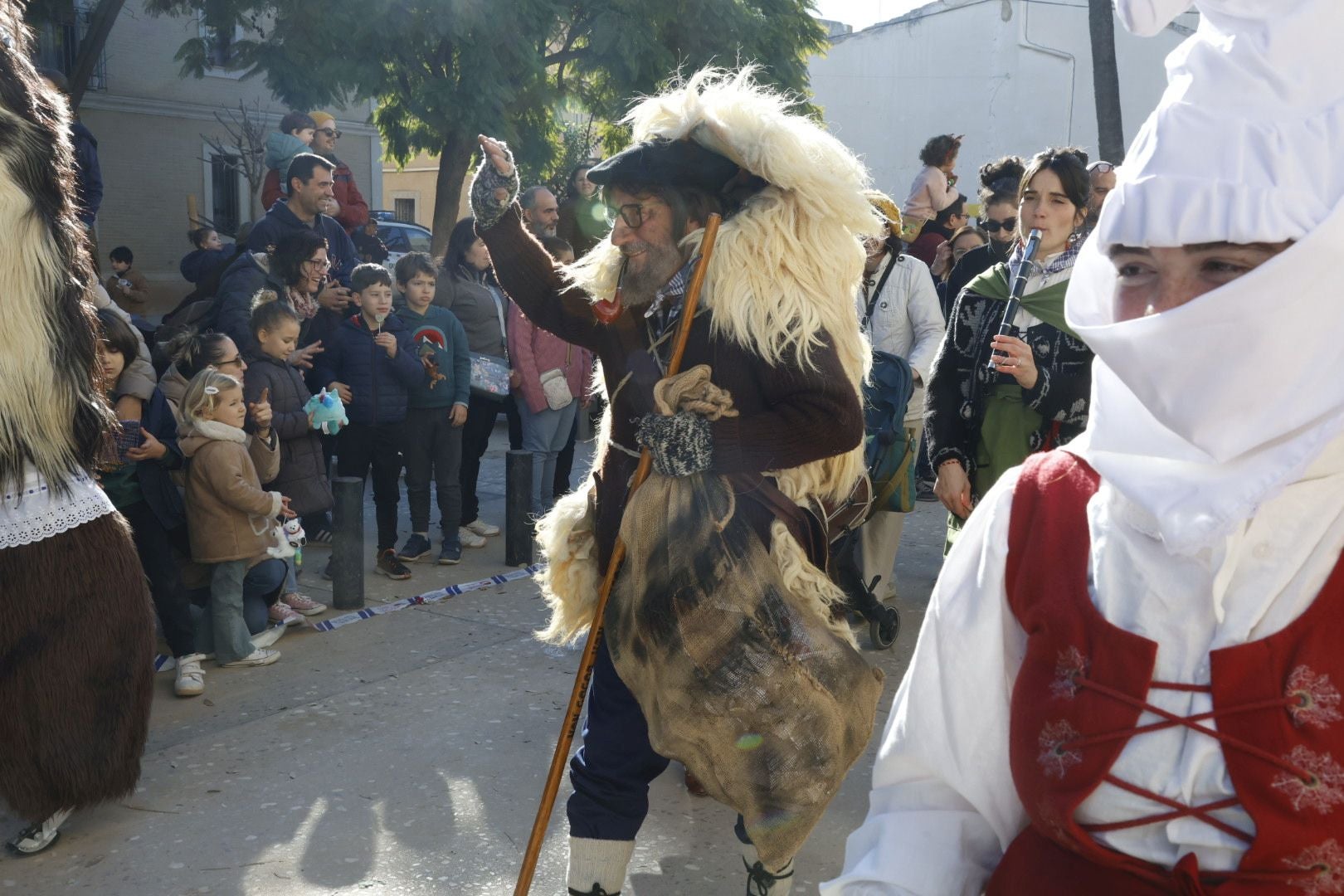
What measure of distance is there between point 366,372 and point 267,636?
5.45 feet

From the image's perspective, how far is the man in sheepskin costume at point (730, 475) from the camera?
3012mm

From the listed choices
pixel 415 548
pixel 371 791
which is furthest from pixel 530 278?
pixel 415 548

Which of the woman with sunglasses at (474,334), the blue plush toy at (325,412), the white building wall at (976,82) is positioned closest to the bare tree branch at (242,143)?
the white building wall at (976,82)

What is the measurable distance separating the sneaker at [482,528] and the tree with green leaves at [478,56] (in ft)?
33.4

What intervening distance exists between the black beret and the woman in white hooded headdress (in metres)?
1.63

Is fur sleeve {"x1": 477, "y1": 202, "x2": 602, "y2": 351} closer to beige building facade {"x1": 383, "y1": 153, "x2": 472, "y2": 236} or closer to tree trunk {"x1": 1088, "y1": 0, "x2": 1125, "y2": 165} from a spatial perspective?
tree trunk {"x1": 1088, "y1": 0, "x2": 1125, "y2": 165}

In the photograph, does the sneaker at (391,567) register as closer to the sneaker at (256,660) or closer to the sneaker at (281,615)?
the sneaker at (281,615)

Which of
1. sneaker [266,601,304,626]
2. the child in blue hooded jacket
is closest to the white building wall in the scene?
the child in blue hooded jacket

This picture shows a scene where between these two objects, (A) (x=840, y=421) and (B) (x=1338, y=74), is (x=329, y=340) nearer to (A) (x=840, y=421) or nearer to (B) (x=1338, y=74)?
(A) (x=840, y=421)

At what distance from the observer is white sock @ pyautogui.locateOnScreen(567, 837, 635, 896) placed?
3127 millimetres

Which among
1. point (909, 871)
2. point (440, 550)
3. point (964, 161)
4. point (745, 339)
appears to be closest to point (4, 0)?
point (745, 339)

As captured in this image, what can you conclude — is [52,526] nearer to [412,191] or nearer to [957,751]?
[957,751]

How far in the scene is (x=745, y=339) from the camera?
10.0 feet

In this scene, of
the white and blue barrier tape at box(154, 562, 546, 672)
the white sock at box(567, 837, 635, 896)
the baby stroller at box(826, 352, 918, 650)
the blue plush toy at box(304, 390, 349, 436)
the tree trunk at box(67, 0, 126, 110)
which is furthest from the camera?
the tree trunk at box(67, 0, 126, 110)
